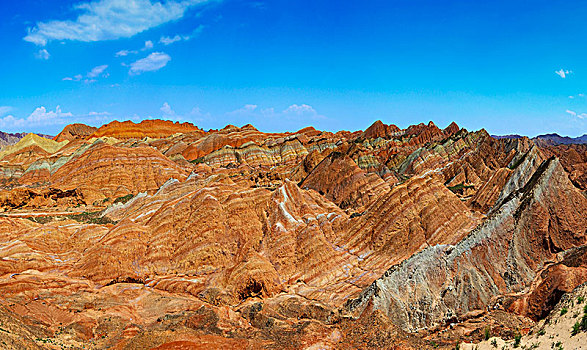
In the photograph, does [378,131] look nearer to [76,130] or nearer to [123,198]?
[123,198]

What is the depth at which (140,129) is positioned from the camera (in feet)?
507

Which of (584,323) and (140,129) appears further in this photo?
(140,129)

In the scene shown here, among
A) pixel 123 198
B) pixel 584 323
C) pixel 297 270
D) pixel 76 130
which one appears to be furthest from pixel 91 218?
pixel 76 130

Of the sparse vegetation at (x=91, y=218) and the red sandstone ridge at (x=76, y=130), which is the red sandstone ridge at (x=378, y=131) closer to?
the sparse vegetation at (x=91, y=218)

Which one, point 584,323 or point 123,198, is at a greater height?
point 123,198

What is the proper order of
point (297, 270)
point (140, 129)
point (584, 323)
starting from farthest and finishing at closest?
point (140, 129)
point (297, 270)
point (584, 323)

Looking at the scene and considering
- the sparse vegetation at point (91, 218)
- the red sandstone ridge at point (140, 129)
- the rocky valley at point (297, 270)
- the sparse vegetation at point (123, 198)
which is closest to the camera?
the rocky valley at point (297, 270)

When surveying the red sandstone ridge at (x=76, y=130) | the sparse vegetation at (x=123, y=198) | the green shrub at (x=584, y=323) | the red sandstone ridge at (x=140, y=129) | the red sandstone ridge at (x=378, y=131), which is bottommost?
the green shrub at (x=584, y=323)

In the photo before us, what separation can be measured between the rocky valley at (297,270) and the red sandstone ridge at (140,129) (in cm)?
9952

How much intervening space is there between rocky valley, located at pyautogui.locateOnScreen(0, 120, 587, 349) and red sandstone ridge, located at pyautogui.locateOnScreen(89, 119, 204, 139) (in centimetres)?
9952

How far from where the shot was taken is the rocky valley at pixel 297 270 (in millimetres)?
22141

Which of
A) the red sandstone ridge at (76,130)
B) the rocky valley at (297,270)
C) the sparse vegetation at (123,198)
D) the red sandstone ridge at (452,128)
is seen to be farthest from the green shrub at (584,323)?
the red sandstone ridge at (76,130)

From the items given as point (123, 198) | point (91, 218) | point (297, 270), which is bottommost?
point (297, 270)

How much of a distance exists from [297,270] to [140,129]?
13688 centimetres
